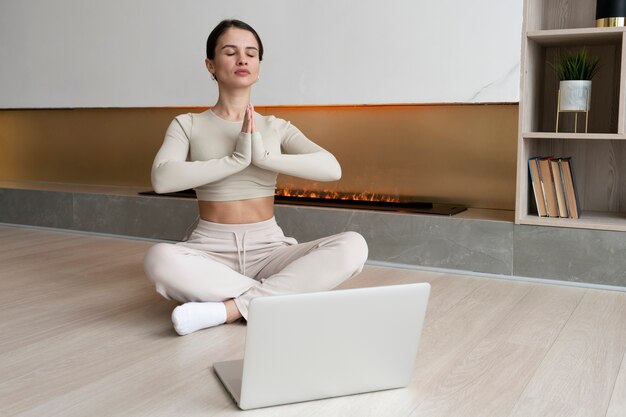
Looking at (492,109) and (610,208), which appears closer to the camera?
(610,208)

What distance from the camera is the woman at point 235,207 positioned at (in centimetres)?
226

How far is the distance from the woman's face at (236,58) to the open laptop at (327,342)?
1106 millimetres

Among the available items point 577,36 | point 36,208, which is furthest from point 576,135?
point 36,208

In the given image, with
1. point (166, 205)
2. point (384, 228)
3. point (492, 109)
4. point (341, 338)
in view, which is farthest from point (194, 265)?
point (492, 109)

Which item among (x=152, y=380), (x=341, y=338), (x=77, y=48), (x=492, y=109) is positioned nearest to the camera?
(x=341, y=338)

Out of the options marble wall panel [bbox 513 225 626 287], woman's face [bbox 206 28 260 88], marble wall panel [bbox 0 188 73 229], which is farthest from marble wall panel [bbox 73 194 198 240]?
marble wall panel [bbox 513 225 626 287]

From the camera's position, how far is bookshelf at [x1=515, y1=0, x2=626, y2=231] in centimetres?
297

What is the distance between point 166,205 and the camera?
151 inches

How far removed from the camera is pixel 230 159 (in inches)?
90.0

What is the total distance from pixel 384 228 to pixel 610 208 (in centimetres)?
105

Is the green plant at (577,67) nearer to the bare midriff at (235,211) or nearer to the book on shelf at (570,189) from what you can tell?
the book on shelf at (570,189)

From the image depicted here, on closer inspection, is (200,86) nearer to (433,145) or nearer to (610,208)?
(433,145)

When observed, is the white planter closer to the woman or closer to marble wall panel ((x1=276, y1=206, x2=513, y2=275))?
marble wall panel ((x1=276, y1=206, x2=513, y2=275))

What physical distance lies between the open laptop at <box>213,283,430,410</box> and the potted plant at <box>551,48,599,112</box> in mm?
1663
